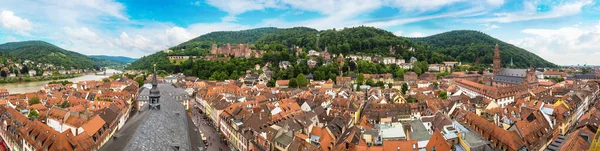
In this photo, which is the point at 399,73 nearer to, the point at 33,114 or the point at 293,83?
the point at 293,83

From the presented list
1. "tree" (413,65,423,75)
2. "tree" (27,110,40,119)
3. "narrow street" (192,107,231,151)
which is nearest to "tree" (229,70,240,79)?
"narrow street" (192,107,231,151)

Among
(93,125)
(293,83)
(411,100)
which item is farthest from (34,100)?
(411,100)

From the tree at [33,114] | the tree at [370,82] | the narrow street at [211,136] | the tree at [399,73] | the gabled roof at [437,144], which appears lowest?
the narrow street at [211,136]

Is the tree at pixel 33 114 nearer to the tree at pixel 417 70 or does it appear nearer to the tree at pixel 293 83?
the tree at pixel 293 83

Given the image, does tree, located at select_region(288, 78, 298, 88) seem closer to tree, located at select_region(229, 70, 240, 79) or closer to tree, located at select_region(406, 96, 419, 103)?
tree, located at select_region(229, 70, 240, 79)

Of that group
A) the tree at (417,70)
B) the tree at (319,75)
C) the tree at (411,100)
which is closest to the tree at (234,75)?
the tree at (319,75)

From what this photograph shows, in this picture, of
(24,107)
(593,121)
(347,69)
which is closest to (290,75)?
(347,69)

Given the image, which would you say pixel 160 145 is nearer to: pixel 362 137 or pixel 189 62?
pixel 362 137

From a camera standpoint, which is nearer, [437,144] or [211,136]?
[437,144]

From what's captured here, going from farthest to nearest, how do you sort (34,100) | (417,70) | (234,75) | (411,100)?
(417,70)
(234,75)
(411,100)
(34,100)

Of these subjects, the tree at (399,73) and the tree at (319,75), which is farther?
the tree at (399,73)

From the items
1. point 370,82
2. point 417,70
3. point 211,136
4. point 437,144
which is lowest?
point 211,136
